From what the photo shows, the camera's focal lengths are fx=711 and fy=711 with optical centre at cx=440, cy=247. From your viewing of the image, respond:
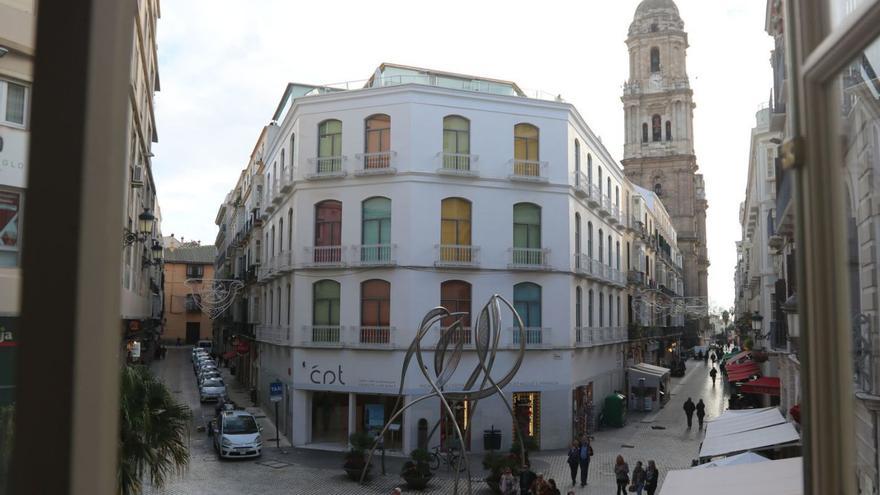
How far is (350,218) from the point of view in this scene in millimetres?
28750

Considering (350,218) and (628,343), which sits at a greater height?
(350,218)

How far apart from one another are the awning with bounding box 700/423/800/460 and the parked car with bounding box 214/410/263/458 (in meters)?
15.3

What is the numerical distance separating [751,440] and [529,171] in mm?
15490

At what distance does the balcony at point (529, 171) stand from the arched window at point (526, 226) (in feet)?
3.79

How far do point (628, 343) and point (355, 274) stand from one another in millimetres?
21429

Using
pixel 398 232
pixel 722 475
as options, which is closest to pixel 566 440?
pixel 398 232

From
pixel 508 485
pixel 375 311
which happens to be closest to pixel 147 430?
pixel 508 485

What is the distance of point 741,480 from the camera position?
39.3ft

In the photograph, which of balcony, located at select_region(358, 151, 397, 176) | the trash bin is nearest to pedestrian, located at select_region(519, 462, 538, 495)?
the trash bin

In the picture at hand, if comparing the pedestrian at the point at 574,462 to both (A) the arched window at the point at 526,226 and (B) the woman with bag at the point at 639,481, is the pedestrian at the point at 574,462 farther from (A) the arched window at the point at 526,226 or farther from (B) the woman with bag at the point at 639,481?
(A) the arched window at the point at 526,226

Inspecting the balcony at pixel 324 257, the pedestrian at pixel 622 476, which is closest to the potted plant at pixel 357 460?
the pedestrian at pixel 622 476

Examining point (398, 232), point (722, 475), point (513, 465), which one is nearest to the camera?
point (722, 475)

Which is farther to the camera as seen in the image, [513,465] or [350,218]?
[350,218]

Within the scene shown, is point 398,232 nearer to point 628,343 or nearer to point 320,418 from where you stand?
point 320,418
